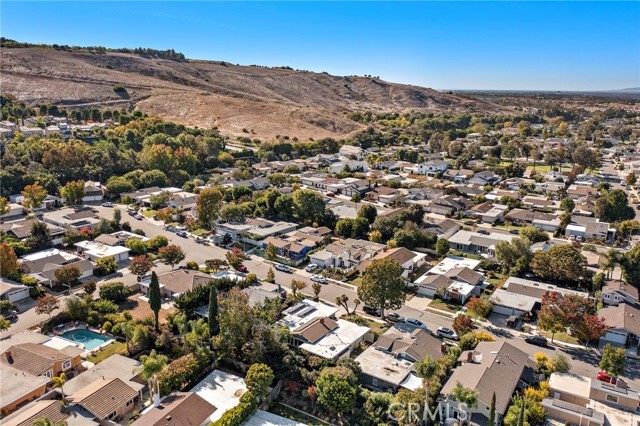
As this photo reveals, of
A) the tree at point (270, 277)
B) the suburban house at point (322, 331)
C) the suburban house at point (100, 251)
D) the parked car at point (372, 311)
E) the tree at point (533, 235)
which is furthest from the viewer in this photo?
the tree at point (533, 235)

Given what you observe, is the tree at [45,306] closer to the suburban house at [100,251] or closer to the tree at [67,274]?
the tree at [67,274]

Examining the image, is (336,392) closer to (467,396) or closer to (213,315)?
(467,396)

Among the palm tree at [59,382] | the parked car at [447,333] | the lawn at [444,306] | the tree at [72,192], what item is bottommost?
the lawn at [444,306]

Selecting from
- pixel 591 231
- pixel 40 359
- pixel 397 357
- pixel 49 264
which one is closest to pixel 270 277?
pixel 397 357

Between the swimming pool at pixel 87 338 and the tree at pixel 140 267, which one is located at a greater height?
the tree at pixel 140 267

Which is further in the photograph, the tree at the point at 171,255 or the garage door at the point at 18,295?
the tree at the point at 171,255

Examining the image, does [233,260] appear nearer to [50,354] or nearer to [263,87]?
[50,354]

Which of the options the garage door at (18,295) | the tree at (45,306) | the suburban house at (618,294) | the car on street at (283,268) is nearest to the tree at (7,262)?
the garage door at (18,295)

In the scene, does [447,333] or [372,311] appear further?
[372,311]
